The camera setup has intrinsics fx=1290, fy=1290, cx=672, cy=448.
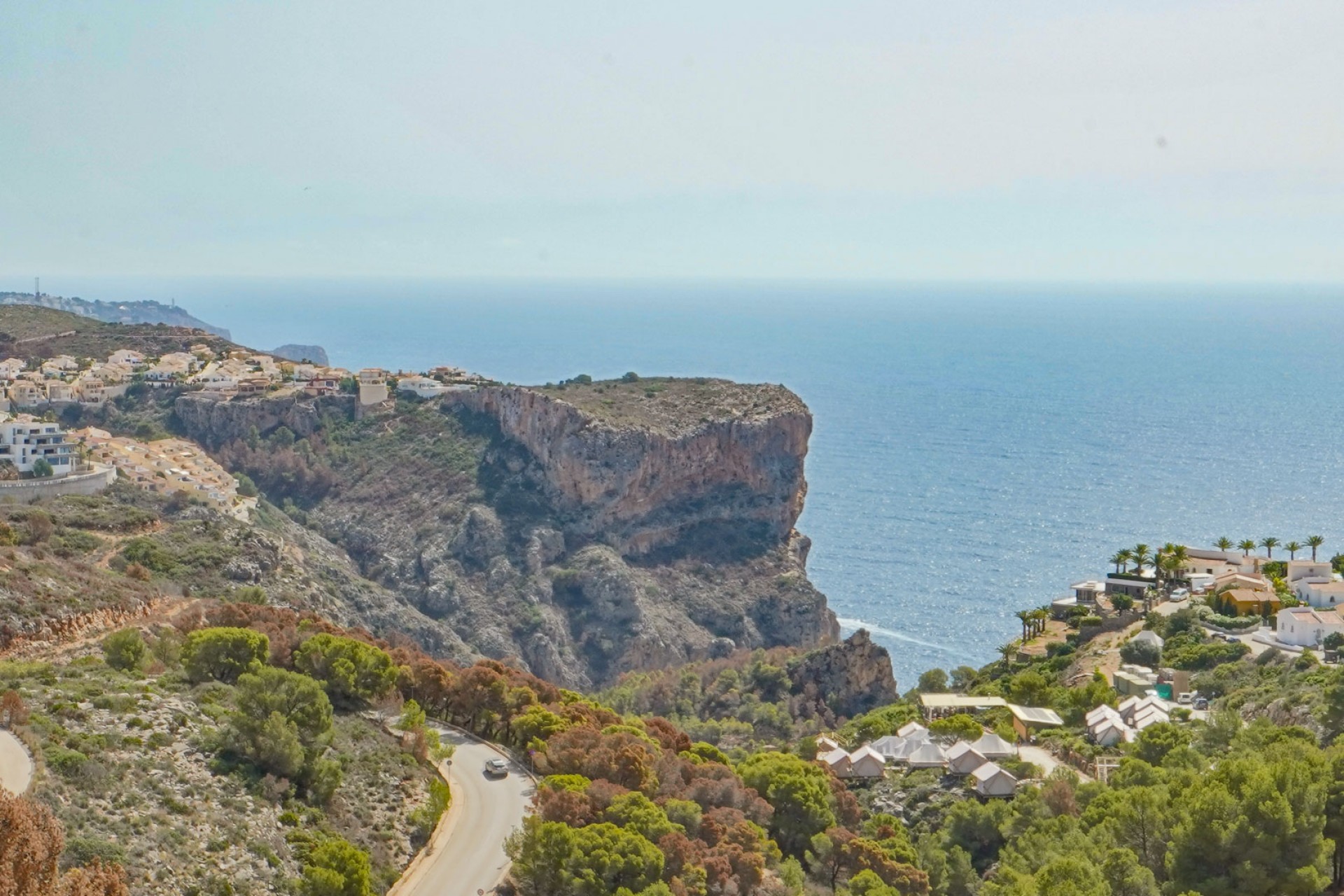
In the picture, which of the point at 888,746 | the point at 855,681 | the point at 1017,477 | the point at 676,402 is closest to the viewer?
the point at 888,746

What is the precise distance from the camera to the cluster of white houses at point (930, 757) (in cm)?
3180

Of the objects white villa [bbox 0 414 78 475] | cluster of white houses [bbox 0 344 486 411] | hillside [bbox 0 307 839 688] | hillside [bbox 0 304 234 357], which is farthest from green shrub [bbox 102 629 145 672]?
hillside [bbox 0 304 234 357]

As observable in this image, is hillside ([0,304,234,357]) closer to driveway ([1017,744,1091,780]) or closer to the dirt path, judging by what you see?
the dirt path

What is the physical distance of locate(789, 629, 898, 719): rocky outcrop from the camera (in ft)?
163

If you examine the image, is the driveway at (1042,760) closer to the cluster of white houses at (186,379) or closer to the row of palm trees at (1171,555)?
the row of palm trees at (1171,555)

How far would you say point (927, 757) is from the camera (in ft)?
114

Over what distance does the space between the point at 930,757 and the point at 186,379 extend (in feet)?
198

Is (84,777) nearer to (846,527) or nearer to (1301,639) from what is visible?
(1301,639)

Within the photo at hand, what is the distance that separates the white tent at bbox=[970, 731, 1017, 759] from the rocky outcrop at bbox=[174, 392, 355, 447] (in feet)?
171

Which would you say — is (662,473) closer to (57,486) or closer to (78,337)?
(57,486)

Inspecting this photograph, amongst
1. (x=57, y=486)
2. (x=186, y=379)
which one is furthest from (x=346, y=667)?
(x=186, y=379)

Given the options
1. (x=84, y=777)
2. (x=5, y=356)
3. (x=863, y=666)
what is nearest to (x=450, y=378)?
(x=5, y=356)

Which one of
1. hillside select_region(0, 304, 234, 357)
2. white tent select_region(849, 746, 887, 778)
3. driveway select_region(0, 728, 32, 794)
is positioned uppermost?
hillside select_region(0, 304, 234, 357)

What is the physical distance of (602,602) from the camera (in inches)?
2557
